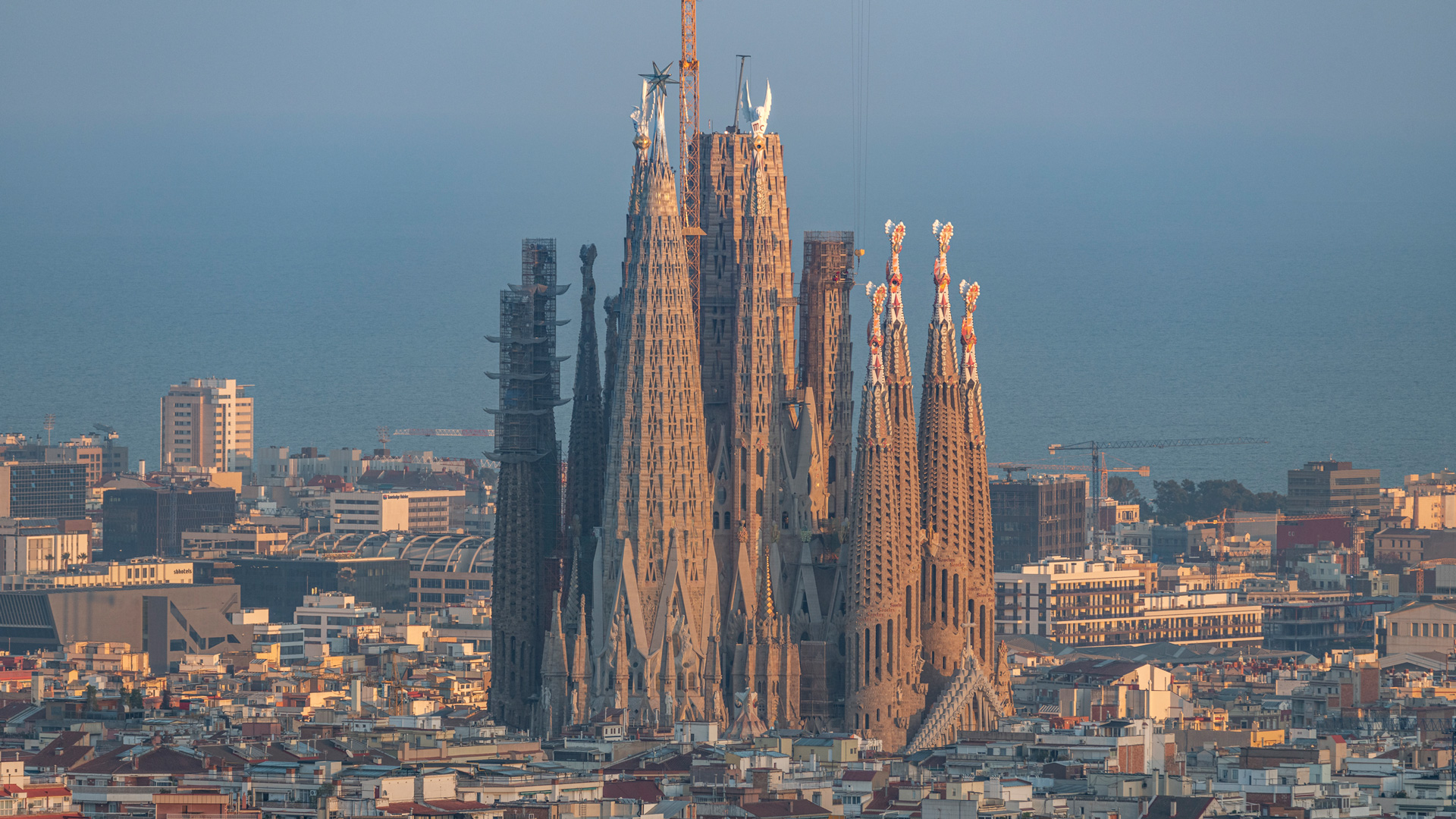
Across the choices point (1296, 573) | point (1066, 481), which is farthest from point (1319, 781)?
point (1066, 481)

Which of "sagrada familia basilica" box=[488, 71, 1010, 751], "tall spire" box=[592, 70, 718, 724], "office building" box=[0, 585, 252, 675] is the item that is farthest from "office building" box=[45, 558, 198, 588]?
"tall spire" box=[592, 70, 718, 724]

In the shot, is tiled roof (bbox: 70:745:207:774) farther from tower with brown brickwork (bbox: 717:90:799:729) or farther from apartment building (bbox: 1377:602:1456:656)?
apartment building (bbox: 1377:602:1456:656)

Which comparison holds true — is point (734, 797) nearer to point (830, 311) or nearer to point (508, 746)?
point (508, 746)

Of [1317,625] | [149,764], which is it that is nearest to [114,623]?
[1317,625]

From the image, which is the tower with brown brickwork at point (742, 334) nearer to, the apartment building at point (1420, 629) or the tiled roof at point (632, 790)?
the tiled roof at point (632, 790)

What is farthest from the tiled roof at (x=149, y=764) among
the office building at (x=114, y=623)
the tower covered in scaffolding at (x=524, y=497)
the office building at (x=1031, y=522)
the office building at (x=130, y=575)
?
the office building at (x=1031, y=522)

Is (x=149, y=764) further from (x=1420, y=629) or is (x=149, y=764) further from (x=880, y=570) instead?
(x=1420, y=629)
